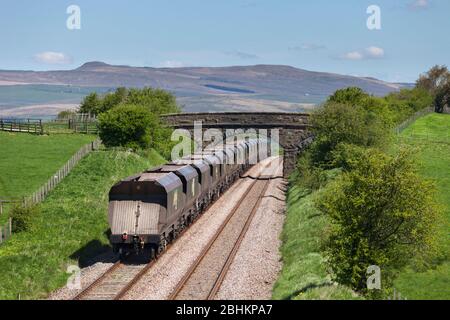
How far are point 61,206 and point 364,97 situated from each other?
1441 inches

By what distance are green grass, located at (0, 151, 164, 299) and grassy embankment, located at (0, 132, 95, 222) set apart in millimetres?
2470

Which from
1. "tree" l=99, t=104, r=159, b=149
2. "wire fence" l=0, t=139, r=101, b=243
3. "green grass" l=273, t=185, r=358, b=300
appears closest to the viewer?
"green grass" l=273, t=185, r=358, b=300

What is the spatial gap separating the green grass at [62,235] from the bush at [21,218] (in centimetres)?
48

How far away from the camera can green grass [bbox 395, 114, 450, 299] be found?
2564cm

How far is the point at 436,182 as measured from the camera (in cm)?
4319

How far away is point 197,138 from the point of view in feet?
242

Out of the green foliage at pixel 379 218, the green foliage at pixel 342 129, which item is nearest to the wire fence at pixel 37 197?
the green foliage at pixel 379 218

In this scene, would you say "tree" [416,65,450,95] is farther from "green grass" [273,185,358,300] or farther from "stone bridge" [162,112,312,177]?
"green grass" [273,185,358,300]

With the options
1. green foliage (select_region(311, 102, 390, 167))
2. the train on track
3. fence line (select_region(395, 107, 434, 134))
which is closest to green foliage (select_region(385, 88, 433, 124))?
fence line (select_region(395, 107, 434, 134))

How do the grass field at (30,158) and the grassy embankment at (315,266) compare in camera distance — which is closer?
the grassy embankment at (315,266)

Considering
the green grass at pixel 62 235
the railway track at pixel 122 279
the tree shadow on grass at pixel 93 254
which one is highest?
the green grass at pixel 62 235

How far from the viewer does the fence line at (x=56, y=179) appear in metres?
39.4

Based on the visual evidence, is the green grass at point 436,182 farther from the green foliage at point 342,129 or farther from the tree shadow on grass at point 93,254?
the tree shadow on grass at point 93,254

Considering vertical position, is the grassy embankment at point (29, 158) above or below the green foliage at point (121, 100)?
below
